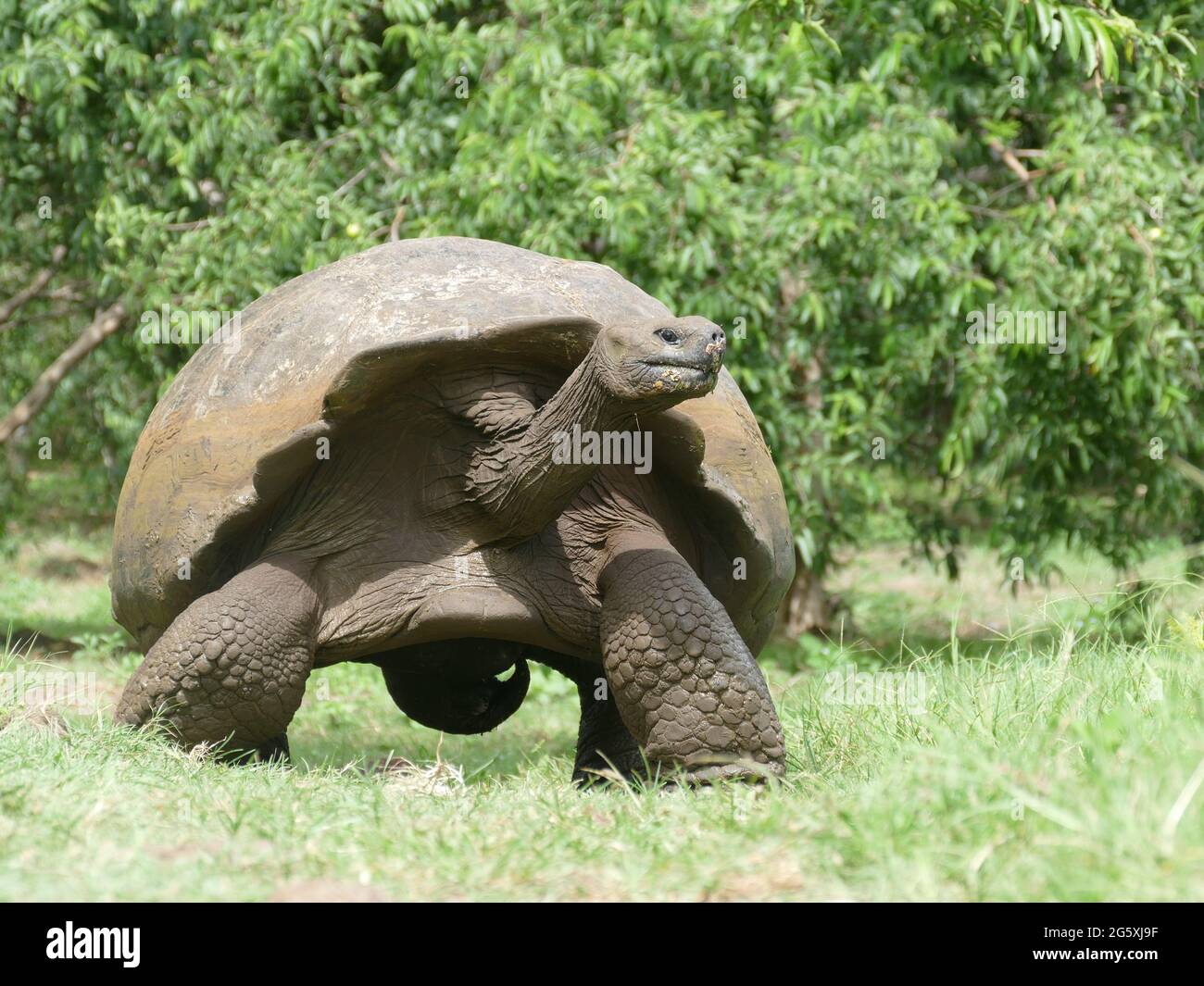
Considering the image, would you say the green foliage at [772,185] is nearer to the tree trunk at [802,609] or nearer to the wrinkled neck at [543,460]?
the tree trunk at [802,609]

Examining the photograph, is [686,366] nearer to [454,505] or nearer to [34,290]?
[454,505]

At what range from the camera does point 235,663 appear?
3.73 metres

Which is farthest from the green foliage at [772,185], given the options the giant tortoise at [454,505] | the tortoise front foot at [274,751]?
the tortoise front foot at [274,751]

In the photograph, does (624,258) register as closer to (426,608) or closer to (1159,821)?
(426,608)

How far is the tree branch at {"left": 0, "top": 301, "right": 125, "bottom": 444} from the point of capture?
8422 millimetres

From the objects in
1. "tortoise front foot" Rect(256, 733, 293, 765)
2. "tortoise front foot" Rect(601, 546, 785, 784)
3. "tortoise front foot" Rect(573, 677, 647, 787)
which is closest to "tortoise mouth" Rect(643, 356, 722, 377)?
"tortoise front foot" Rect(601, 546, 785, 784)

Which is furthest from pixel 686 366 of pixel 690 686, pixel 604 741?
pixel 604 741

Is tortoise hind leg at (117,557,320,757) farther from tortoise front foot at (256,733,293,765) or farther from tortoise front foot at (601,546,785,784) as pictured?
tortoise front foot at (601,546,785,784)

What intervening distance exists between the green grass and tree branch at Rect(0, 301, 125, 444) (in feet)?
15.3

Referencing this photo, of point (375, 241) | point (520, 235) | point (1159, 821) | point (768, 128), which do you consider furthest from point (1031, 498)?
point (1159, 821)

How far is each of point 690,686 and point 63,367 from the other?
20.5 feet

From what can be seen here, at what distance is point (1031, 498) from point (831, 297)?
139cm

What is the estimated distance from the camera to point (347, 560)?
3967mm

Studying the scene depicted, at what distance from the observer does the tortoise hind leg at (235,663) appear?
12.2ft
